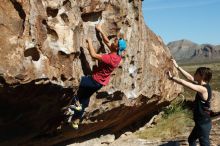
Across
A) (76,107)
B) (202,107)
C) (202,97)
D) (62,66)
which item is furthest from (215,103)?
(62,66)

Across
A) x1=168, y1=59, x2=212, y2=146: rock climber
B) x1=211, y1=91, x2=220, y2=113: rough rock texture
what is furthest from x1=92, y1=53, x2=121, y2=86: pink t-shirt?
x1=211, y1=91, x2=220, y2=113: rough rock texture

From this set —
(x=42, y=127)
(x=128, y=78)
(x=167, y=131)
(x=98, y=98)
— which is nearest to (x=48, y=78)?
(x=42, y=127)

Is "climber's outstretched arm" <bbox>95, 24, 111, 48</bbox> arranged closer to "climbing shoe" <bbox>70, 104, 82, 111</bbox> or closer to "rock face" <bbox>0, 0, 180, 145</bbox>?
"rock face" <bbox>0, 0, 180, 145</bbox>

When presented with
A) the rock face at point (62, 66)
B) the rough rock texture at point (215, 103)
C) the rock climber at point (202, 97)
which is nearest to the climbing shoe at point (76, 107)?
the rock face at point (62, 66)

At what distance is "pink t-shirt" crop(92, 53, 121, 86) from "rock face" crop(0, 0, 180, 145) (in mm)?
473

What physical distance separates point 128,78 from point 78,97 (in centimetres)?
270

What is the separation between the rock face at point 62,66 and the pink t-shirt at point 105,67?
1.55 feet

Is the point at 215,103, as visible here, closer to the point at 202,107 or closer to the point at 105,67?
the point at 202,107

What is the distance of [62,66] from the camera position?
1023 cm

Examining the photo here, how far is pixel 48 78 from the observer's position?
9797mm

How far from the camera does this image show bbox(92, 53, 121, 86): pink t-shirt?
10758 millimetres

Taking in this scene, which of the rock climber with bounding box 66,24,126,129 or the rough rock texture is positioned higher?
the rock climber with bounding box 66,24,126,129

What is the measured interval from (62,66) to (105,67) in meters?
1.16

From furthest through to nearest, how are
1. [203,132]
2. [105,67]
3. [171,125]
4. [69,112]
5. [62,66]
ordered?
[171,125] → [69,112] → [203,132] → [105,67] → [62,66]
